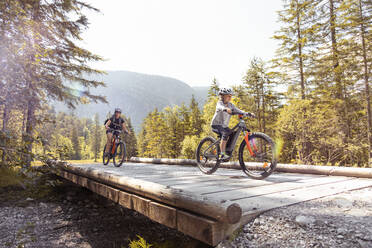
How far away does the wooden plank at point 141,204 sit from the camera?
150 inches

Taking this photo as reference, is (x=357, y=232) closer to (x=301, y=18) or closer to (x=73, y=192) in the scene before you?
(x=73, y=192)

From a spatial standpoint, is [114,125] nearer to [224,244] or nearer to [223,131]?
[223,131]

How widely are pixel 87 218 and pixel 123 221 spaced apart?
1656mm

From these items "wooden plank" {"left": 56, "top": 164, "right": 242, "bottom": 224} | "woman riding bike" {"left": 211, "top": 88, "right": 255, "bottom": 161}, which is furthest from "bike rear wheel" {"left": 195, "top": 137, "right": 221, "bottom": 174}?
"wooden plank" {"left": 56, "top": 164, "right": 242, "bottom": 224}

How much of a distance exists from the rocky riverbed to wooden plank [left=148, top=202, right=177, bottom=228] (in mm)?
745

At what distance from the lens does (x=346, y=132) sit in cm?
1656

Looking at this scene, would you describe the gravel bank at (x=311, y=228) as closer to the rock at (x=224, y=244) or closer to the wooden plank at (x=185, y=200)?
the rock at (x=224, y=244)

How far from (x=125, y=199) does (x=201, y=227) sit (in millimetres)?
2355

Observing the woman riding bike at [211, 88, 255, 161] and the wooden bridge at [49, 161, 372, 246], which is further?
the woman riding bike at [211, 88, 255, 161]

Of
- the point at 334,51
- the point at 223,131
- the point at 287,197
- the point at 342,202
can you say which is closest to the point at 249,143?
the point at 223,131

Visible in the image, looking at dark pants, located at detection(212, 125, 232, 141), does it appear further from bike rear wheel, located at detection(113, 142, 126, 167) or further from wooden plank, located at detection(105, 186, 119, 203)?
bike rear wheel, located at detection(113, 142, 126, 167)

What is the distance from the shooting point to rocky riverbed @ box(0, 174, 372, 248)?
2.33 metres

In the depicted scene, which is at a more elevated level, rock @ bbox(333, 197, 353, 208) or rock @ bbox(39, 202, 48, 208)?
rock @ bbox(333, 197, 353, 208)

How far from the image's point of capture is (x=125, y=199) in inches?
180
